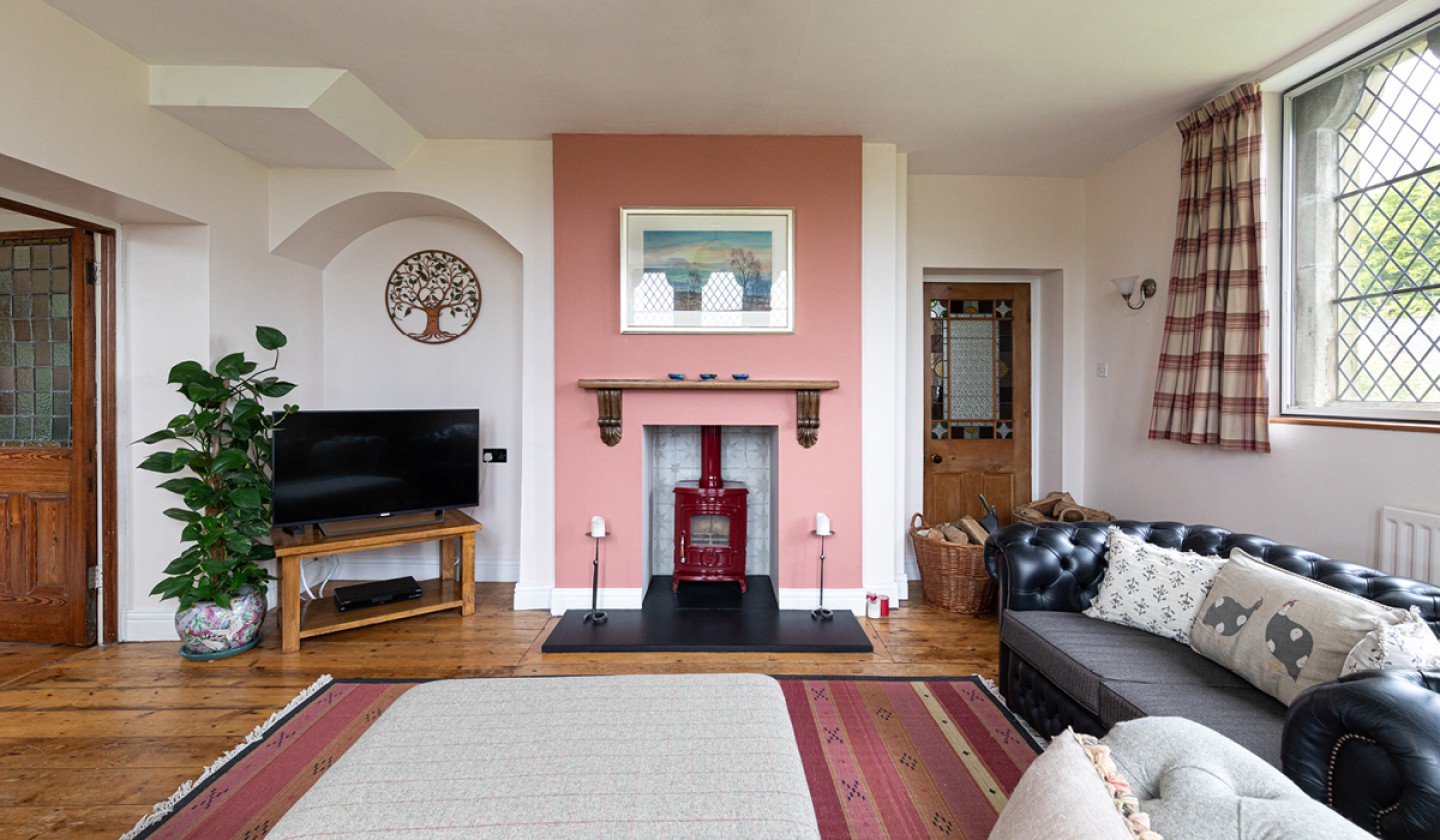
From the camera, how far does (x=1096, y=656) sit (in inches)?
77.2

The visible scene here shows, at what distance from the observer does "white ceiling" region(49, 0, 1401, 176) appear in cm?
237

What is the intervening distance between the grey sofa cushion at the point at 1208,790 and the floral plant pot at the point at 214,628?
3575 millimetres

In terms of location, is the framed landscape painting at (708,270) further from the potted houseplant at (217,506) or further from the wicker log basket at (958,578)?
the potted houseplant at (217,506)

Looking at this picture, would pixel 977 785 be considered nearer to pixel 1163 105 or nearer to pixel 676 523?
Result: pixel 676 523

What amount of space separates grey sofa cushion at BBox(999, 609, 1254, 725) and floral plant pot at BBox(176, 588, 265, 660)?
3.48 m

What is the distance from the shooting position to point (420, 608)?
342 centimetres

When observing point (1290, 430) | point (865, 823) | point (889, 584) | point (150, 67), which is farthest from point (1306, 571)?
point (150, 67)

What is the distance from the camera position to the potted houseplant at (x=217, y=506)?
2.91 metres

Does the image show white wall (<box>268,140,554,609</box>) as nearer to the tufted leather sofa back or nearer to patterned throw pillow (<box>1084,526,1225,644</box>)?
the tufted leather sofa back

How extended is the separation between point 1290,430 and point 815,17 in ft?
8.73

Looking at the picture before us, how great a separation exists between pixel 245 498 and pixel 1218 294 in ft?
15.5

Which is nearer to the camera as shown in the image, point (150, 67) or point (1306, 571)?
point (1306, 571)

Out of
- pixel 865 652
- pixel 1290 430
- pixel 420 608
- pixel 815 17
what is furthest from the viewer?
pixel 420 608

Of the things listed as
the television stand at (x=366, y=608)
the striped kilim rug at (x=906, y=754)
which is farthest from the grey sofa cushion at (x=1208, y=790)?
the television stand at (x=366, y=608)
